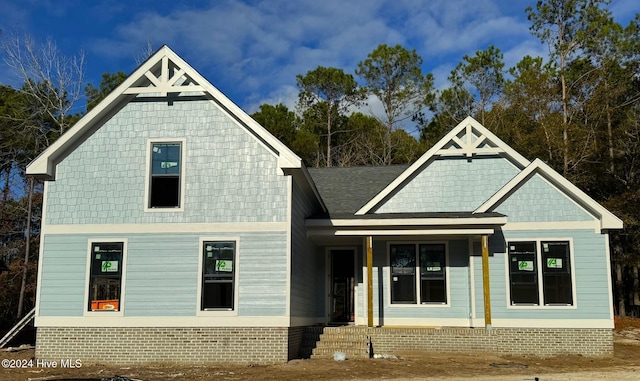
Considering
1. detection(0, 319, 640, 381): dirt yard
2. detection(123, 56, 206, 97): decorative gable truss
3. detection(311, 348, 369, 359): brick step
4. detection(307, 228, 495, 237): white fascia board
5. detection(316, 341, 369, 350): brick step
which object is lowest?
detection(0, 319, 640, 381): dirt yard

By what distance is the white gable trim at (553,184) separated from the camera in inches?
586

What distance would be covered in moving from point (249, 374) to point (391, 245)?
6399mm

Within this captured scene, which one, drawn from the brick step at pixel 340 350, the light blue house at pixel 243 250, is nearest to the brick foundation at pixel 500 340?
the light blue house at pixel 243 250

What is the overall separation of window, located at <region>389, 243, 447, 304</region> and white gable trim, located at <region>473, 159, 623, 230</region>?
5.86 ft

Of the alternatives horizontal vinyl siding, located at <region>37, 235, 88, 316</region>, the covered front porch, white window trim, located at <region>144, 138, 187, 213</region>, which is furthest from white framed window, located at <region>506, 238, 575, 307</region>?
horizontal vinyl siding, located at <region>37, 235, 88, 316</region>

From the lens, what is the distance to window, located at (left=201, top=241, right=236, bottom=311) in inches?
522

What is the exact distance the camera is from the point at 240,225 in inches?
529

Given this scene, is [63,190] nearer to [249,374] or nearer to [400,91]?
[249,374]

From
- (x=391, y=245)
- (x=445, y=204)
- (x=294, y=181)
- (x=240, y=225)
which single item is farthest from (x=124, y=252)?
(x=445, y=204)

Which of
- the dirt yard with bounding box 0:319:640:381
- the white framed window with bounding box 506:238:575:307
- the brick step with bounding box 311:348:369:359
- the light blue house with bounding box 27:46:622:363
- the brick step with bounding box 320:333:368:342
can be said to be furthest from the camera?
the white framed window with bounding box 506:238:575:307

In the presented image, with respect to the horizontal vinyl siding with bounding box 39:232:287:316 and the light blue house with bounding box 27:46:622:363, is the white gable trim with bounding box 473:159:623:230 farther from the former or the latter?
the horizontal vinyl siding with bounding box 39:232:287:316

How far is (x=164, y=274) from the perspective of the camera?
13.4 meters

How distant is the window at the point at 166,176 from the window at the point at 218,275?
138 centimetres

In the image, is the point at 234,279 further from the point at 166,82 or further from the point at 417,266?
the point at 417,266
